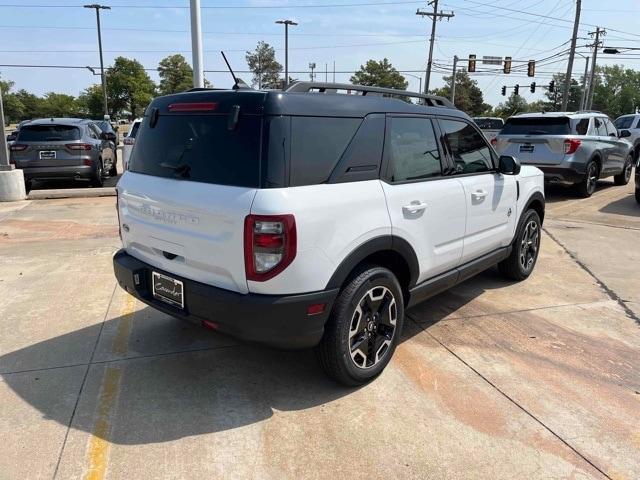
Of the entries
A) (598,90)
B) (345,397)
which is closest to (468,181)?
(345,397)

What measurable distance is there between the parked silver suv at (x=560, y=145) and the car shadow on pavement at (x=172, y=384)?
7561 mm

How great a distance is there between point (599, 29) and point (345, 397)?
5811 centimetres

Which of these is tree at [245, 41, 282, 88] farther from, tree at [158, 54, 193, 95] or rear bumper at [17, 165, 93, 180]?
rear bumper at [17, 165, 93, 180]

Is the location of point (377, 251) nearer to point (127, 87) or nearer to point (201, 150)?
point (201, 150)

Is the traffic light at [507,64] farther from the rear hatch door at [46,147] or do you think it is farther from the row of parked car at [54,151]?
the rear hatch door at [46,147]

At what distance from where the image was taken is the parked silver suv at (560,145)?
Answer: 415 inches

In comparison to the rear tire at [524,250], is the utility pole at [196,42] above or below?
above

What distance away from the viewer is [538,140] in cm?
1062

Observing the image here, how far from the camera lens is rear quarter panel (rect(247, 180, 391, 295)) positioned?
9.24 feet

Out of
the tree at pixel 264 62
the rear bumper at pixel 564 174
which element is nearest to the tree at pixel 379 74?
the tree at pixel 264 62

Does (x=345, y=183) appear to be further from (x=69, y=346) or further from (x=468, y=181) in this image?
(x=69, y=346)

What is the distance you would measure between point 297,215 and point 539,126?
9485mm

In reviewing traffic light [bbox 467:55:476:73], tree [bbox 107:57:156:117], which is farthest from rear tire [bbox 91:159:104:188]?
tree [bbox 107:57:156:117]

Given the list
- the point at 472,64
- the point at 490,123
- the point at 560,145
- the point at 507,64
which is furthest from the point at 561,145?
the point at 472,64
